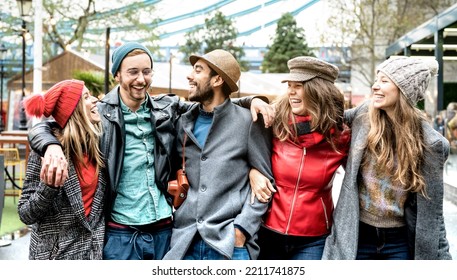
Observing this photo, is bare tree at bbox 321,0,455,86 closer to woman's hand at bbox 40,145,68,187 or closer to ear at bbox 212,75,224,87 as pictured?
ear at bbox 212,75,224,87

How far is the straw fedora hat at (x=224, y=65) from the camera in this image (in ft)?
11.0

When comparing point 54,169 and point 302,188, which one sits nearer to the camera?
point 54,169

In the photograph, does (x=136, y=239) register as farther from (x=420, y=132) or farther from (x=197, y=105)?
(x=420, y=132)

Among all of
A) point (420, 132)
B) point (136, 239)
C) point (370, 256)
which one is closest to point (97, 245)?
point (136, 239)

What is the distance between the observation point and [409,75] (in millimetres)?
3154

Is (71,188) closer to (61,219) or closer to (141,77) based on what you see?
(61,219)

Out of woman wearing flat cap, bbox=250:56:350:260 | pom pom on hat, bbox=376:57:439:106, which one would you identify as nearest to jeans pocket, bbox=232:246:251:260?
woman wearing flat cap, bbox=250:56:350:260

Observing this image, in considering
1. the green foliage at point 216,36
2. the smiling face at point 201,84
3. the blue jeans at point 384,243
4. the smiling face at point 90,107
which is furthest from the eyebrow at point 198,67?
the green foliage at point 216,36

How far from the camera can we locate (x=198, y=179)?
3322 millimetres

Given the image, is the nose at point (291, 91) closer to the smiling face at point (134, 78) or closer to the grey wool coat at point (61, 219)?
the smiling face at point (134, 78)

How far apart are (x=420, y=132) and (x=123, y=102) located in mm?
1484

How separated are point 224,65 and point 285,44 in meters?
65.8

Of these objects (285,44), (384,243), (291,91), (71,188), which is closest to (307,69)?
(291,91)

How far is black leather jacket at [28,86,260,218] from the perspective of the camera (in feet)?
10.0
